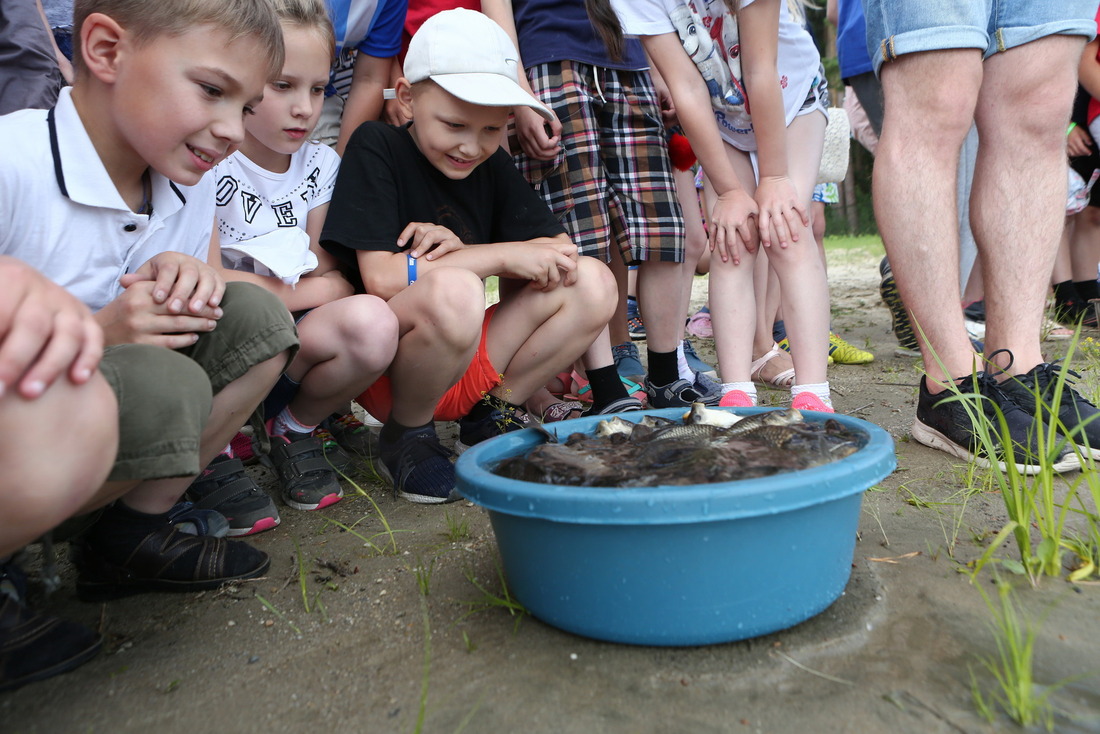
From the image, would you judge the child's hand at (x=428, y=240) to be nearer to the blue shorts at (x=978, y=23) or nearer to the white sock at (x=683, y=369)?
the white sock at (x=683, y=369)

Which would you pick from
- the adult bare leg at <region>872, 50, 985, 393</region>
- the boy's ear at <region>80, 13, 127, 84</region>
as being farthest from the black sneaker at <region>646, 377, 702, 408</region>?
the boy's ear at <region>80, 13, 127, 84</region>

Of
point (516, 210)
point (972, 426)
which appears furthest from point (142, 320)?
point (972, 426)

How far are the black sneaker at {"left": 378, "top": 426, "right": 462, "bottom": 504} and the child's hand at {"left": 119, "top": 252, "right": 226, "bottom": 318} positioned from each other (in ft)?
2.41

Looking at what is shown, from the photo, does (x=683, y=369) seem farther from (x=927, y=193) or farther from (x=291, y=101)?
(x=291, y=101)

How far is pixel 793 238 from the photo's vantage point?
8.24 feet

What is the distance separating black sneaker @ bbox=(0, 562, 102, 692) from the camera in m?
1.24

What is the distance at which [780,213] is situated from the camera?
98.5 inches

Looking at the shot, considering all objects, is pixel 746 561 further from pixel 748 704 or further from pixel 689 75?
pixel 689 75

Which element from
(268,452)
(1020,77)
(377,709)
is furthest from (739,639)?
(1020,77)

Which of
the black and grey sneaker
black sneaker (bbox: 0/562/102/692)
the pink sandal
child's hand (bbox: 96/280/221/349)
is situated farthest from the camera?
the pink sandal

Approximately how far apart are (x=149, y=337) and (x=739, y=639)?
1128mm

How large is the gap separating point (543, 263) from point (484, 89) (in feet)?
1.65

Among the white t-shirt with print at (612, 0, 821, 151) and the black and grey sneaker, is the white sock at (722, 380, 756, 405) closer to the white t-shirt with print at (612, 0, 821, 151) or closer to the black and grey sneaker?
the black and grey sneaker

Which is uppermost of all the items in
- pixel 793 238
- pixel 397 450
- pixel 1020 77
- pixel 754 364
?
pixel 1020 77
